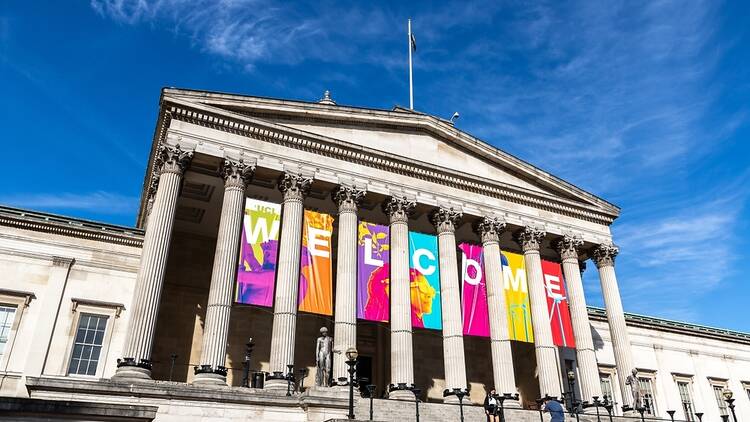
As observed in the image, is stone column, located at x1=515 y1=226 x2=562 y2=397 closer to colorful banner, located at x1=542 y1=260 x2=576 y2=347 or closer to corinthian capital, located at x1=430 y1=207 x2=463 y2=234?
colorful banner, located at x1=542 y1=260 x2=576 y2=347

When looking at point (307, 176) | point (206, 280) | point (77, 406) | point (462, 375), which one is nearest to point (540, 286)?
point (462, 375)

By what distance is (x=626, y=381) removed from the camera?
91.0ft

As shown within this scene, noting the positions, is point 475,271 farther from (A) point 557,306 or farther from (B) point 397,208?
(B) point 397,208

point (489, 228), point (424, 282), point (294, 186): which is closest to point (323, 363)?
point (424, 282)

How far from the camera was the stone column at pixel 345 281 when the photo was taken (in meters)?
22.3

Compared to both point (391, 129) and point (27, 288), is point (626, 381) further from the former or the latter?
point (27, 288)

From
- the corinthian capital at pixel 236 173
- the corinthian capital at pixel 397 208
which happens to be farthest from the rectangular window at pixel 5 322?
the corinthian capital at pixel 397 208

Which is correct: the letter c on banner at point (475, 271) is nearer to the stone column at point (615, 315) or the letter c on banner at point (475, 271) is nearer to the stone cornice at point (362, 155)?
the stone cornice at point (362, 155)

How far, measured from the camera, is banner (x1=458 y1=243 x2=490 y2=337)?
86.7 ft

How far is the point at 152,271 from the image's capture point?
20719mm

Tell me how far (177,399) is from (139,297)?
13.4 feet

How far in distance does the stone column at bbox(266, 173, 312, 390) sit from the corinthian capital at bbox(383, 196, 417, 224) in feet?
13.4

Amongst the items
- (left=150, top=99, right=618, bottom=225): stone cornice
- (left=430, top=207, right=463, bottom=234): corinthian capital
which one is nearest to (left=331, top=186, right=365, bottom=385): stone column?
(left=150, top=99, right=618, bottom=225): stone cornice

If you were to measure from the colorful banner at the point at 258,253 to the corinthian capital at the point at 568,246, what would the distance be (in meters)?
15.7
